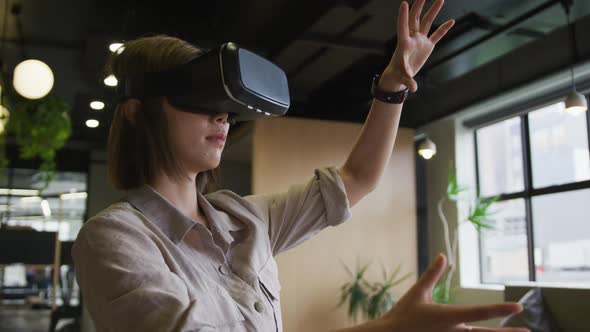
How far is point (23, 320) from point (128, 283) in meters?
7.78

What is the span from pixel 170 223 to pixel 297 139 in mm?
5989

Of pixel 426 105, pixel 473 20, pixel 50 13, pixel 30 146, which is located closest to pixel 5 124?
pixel 30 146

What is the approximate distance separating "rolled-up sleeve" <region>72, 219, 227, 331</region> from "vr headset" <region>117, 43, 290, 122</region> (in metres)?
0.22

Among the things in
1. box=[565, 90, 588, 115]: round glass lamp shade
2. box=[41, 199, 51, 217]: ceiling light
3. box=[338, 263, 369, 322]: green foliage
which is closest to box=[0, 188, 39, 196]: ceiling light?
box=[41, 199, 51, 217]: ceiling light

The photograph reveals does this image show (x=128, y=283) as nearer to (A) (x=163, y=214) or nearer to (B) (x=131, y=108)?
(A) (x=163, y=214)

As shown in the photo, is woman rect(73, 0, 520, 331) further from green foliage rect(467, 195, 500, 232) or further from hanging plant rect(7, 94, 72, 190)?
green foliage rect(467, 195, 500, 232)

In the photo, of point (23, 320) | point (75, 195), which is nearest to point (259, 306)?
point (23, 320)

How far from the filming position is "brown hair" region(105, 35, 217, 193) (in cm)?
99

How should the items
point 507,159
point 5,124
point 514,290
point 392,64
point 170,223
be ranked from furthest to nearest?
point 507,159, point 514,290, point 5,124, point 392,64, point 170,223

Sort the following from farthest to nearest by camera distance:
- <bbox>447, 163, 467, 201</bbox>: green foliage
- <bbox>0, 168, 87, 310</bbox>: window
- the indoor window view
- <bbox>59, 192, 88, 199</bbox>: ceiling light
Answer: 1. <bbox>59, 192, 88, 199</bbox>: ceiling light
2. <bbox>0, 168, 87, 310</bbox>: window
3. <bbox>447, 163, 467, 201</bbox>: green foliage
4. the indoor window view

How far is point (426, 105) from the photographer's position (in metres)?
7.68

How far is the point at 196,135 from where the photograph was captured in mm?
955

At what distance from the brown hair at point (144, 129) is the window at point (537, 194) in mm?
5510

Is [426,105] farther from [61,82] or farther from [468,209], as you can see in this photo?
[61,82]
